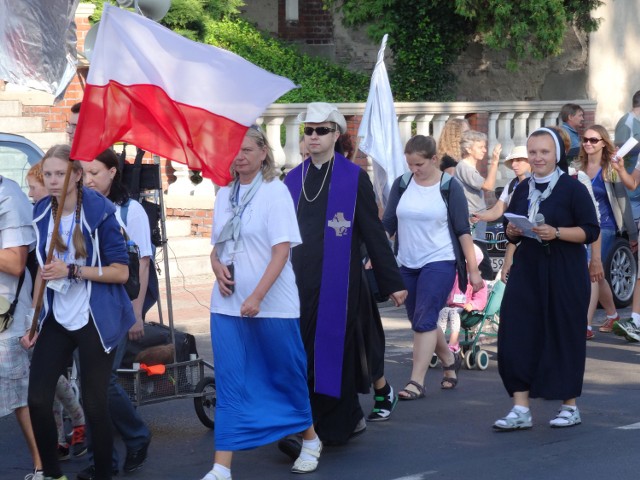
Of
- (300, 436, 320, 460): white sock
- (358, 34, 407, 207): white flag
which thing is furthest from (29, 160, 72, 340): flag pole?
(358, 34, 407, 207): white flag

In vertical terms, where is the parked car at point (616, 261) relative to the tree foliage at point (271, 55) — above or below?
below

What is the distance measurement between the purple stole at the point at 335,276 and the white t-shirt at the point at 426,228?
4.81 ft

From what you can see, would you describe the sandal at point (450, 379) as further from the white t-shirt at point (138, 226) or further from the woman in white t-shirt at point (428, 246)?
the white t-shirt at point (138, 226)

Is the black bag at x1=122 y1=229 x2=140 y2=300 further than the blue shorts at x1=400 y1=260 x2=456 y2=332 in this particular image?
No

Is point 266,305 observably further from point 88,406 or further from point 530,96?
point 530,96

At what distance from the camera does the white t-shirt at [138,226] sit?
7023 millimetres

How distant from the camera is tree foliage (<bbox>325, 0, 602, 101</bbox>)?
21.3m

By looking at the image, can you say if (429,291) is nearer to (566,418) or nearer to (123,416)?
(566,418)

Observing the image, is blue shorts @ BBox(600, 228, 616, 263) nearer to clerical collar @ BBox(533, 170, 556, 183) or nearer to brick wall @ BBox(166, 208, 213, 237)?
clerical collar @ BBox(533, 170, 556, 183)

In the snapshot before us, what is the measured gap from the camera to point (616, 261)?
12.7 metres

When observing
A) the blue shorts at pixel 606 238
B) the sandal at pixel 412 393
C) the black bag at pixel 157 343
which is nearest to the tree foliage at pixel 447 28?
the blue shorts at pixel 606 238

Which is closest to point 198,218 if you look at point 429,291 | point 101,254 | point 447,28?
point 429,291

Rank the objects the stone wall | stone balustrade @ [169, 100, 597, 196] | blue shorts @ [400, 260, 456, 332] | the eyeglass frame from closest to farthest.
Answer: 1. blue shorts @ [400, 260, 456, 332]
2. the eyeglass frame
3. stone balustrade @ [169, 100, 597, 196]
4. the stone wall

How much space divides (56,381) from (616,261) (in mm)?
7866
